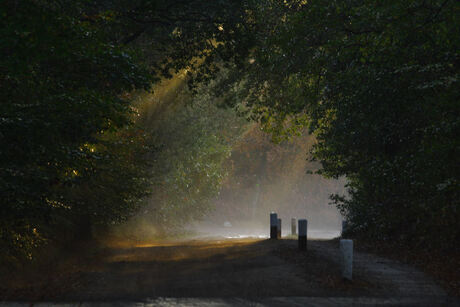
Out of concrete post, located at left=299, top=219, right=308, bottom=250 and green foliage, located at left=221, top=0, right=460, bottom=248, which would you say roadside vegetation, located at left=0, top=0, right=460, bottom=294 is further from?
concrete post, located at left=299, top=219, right=308, bottom=250

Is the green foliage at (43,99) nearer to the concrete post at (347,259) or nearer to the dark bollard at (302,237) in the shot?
the concrete post at (347,259)

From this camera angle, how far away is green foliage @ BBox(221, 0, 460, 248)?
10.6m

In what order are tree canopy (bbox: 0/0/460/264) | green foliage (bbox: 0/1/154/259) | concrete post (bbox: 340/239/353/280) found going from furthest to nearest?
concrete post (bbox: 340/239/353/280), tree canopy (bbox: 0/0/460/264), green foliage (bbox: 0/1/154/259)

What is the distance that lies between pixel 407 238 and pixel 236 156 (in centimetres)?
4621

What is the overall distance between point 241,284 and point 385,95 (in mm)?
6277

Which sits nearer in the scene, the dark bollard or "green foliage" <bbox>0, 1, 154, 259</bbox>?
"green foliage" <bbox>0, 1, 154, 259</bbox>

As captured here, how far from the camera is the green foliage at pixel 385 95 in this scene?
34.7ft

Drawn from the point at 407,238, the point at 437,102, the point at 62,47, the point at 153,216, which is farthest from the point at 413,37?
the point at 153,216

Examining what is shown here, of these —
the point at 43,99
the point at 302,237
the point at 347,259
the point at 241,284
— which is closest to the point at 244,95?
the point at 302,237

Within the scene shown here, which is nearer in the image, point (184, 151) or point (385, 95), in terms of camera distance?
point (385, 95)

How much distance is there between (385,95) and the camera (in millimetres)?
12859

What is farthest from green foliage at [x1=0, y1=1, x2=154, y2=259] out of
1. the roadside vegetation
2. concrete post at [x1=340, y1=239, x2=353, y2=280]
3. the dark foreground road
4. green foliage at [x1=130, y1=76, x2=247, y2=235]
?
green foliage at [x1=130, y1=76, x2=247, y2=235]

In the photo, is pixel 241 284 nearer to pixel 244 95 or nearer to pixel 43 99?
pixel 43 99

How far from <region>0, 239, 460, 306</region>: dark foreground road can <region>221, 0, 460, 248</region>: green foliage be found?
187 cm
